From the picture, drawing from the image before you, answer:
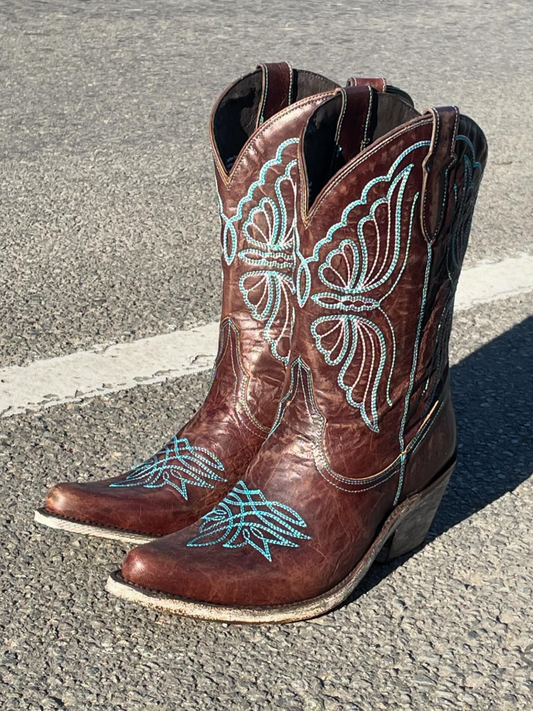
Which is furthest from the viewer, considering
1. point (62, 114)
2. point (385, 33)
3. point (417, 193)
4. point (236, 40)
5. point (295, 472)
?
point (385, 33)

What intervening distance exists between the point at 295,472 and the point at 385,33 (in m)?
5.13

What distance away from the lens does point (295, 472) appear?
72.6 inches

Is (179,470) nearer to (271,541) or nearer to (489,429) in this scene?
(271,541)

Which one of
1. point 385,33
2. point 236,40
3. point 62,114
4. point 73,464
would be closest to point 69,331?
point 73,464

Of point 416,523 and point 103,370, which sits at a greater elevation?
point 416,523

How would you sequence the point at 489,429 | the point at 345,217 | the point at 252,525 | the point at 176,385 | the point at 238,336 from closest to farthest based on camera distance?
the point at 345,217, the point at 252,525, the point at 238,336, the point at 489,429, the point at 176,385

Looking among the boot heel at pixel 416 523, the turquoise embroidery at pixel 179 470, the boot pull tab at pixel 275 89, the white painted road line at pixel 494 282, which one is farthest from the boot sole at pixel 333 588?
the white painted road line at pixel 494 282

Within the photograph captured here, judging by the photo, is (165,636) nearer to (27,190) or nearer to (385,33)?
(27,190)

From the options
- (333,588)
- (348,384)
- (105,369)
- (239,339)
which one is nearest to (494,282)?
(105,369)

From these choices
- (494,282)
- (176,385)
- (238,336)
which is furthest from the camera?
(494,282)

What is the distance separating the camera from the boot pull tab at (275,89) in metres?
1.97

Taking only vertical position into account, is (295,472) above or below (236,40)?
above

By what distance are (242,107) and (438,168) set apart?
0.48m

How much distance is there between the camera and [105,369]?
8.66 feet
